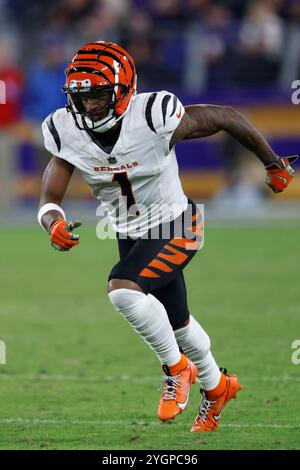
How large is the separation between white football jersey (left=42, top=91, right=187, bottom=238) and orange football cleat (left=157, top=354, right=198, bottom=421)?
0.64 meters

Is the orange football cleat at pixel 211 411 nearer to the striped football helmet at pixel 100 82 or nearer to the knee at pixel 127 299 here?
the knee at pixel 127 299

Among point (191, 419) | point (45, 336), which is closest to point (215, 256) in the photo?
point (45, 336)

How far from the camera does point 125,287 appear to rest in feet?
15.2

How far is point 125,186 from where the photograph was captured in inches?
192

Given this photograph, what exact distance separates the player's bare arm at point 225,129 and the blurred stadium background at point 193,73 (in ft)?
32.1

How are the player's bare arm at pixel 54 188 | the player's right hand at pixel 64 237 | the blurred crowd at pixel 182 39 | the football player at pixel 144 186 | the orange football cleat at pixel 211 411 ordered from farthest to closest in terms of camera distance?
1. the blurred crowd at pixel 182 39
2. the orange football cleat at pixel 211 411
3. the player's bare arm at pixel 54 188
4. the football player at pixel 144 186
5. the player's right hand at pixel 64 237

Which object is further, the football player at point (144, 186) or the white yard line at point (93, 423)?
the white yard line at point (93, 423)

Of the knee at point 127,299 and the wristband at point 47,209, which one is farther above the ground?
the wristband at point 47,209

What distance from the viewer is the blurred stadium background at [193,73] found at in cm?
1538

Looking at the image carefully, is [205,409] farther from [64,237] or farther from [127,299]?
[64,237]

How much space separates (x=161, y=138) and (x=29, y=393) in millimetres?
1852

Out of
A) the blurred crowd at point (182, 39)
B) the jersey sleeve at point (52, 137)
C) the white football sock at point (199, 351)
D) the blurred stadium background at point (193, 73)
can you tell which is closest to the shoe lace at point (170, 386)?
the white football sock at point (199, 351)

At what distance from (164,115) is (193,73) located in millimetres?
11410
